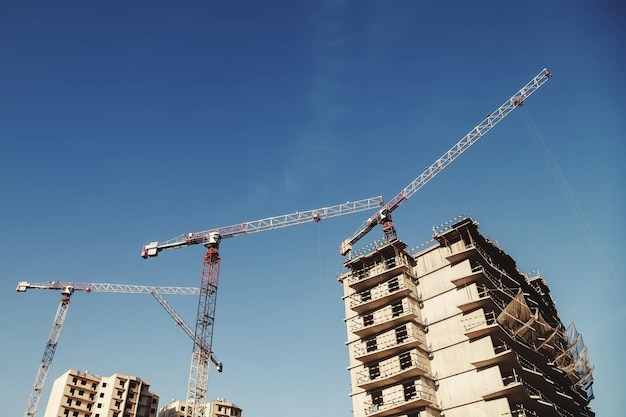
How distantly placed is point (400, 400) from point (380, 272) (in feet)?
52.1

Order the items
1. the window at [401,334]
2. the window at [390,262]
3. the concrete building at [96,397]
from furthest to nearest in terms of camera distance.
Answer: the concrete building at [96,397] → the window at [390,262] → the window at [401,334]

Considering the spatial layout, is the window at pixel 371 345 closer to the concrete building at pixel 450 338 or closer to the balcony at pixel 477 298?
the concrete building at pixel 450 338

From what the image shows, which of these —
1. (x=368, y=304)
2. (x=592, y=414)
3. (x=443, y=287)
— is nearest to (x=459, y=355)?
(x=443, y=287)

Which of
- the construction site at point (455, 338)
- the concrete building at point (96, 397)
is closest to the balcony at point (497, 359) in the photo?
the construction site at point (455, 338)

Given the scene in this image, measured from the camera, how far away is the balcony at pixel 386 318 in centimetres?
5638

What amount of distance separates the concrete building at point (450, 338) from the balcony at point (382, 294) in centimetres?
13

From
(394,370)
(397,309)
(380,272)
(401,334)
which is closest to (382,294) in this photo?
(397,309)

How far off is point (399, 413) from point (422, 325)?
33.5 ft

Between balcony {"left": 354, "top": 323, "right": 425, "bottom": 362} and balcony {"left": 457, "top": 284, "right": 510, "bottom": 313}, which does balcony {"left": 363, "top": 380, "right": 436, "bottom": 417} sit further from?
balcony {"left": 457, "top": 284, "right": 510, "bottom": 313}

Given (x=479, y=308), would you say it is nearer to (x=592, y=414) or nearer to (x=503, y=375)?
(x=503, y=375)

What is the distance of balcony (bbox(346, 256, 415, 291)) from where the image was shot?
60.3m

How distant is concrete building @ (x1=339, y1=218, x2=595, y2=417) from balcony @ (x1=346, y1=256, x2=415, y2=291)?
140 mm

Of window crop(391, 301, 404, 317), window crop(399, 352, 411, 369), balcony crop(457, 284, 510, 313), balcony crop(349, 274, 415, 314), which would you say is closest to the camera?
balcony crop(457, 284, 510, 313)

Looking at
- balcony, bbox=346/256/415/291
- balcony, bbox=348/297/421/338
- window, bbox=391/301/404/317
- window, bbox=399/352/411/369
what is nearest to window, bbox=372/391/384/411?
window, bbox=399/352/411/369
